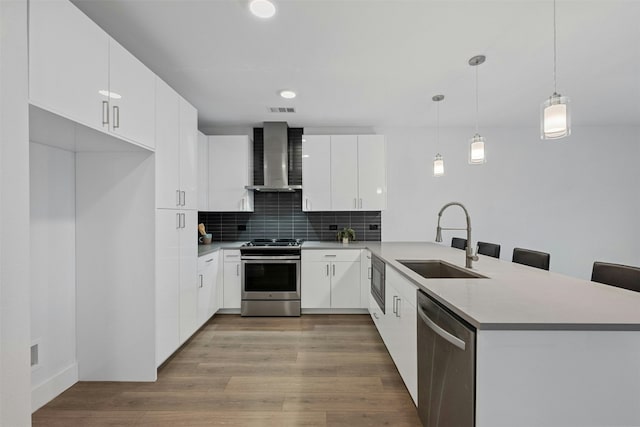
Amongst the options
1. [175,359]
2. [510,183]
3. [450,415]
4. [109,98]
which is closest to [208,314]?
[175,359]

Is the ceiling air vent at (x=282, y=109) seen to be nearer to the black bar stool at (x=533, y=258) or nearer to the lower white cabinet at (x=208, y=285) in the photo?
the lower white cabinet at (x=208, y=285)

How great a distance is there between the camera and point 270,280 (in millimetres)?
3510

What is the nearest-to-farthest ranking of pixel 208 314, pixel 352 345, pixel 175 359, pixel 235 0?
1. pixel 235 0
2. pixel 175 359
3. pixel 352 345
4. pixel 208 314

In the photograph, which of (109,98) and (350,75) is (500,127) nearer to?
(350,75)

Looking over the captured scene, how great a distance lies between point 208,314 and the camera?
10.6 ft

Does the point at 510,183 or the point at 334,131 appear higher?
the point at 334,131

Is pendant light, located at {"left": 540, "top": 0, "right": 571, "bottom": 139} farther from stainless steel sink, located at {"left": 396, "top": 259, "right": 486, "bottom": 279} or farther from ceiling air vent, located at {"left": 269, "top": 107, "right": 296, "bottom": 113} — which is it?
ceiling air vent, located at {"left": 269, "top": 107, "right": 296, "bottom": 113}

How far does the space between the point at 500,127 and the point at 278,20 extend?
3668 millimetres

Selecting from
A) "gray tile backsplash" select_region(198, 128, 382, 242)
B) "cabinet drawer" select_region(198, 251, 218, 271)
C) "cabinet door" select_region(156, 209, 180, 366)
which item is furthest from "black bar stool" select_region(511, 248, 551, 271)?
"cabinet drawer" select_region(198, 251, 218, 271)

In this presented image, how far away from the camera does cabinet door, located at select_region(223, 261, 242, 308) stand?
11.6ft

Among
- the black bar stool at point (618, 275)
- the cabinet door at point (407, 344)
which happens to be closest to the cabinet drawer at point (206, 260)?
the cabinet door at point (407, 344)

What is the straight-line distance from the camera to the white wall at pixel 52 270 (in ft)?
6.10

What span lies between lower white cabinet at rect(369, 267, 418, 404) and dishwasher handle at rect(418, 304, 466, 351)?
0.18 meters

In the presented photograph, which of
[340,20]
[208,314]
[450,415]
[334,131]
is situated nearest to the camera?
[450,415]
